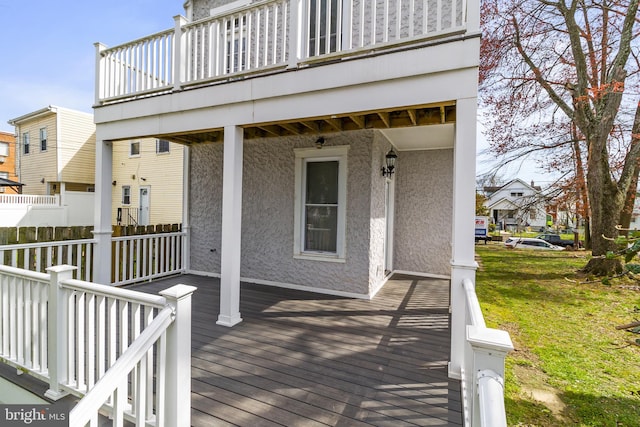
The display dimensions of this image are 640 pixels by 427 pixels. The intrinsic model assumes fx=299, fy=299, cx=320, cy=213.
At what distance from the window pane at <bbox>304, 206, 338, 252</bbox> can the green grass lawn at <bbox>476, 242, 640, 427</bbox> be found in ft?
9.11

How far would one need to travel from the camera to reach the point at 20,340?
267 cm

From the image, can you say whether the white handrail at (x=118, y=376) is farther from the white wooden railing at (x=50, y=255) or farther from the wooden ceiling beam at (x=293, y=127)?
the wooden ceiling beam at (x=293, y=127)

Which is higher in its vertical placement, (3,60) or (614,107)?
(3,60)

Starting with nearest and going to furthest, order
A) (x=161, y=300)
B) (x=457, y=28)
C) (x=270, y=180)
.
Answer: (x=161, y=300) < (x=457, y=28) < (x=270, y=180)

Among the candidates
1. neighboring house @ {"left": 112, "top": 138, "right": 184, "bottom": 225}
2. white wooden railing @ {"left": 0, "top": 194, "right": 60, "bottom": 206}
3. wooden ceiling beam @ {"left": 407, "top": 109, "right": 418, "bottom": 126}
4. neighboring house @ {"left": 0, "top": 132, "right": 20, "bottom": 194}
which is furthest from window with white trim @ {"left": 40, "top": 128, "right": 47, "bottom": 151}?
wooden ceiling beam @ {"left": 407, "top": 109, "right": 418, "bottom": 126}

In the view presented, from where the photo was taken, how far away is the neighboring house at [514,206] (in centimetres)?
1123

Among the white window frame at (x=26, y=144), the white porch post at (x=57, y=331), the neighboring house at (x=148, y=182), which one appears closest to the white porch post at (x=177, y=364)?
the white porch post at (x=57, y=331)

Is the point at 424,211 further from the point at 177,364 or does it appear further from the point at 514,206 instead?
the point at 514,206

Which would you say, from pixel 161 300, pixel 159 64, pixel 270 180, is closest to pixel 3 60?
pixel 159 64

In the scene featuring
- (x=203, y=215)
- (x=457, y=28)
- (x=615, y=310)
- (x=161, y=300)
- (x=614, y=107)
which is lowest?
(x=615, y=310)

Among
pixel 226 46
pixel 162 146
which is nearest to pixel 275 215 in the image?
pixel 226 46

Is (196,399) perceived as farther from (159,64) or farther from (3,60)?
(3,60)

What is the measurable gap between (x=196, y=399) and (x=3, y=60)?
15772 mm

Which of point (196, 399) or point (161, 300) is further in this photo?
point (196, 399)
